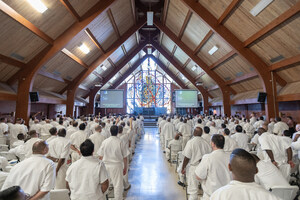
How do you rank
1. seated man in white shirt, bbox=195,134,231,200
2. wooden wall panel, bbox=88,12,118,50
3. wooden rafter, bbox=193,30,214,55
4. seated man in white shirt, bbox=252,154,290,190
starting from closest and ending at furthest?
seated man in white shirt, bbox=195,134,231,200 → seated man in white shirt, bbox=252,154,290,190 → wooden wall panel, bbox=88,12,118,50 → wooden rafter, bbox=193,30,214,55

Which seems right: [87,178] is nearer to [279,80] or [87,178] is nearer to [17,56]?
[17,56]

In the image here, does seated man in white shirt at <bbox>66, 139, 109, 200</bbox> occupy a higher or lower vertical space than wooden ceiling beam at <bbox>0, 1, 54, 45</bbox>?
lower

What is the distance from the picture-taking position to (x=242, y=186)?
113cm

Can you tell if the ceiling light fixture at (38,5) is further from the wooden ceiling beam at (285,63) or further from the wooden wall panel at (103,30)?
the wooden ceiling beam at (285,63)

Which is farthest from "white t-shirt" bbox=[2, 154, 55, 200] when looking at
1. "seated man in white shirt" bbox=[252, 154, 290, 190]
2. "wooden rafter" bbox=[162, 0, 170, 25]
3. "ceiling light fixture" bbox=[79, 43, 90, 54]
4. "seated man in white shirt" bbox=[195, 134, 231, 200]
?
"wooden rafter" bbox=[162, 0, 170, 25]

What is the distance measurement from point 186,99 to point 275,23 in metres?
11.5

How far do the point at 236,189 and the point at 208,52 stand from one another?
37.3 ft

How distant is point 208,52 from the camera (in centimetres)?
1119

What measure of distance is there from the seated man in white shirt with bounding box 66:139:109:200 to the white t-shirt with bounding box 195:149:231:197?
1268 mm

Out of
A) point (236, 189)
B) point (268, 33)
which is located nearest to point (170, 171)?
point (236, 189)

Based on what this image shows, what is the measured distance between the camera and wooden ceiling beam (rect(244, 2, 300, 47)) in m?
5.28

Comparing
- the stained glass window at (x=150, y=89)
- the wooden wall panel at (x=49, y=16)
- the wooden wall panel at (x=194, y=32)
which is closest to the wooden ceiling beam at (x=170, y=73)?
the stained glass window at (x=150, y=89)

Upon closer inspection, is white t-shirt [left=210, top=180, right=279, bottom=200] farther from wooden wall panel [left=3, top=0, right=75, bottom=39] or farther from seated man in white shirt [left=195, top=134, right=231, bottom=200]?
wooden wall panel [left=3, top=0, right=75, bottom=39]

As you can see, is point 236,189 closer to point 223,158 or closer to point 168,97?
point 223,158
